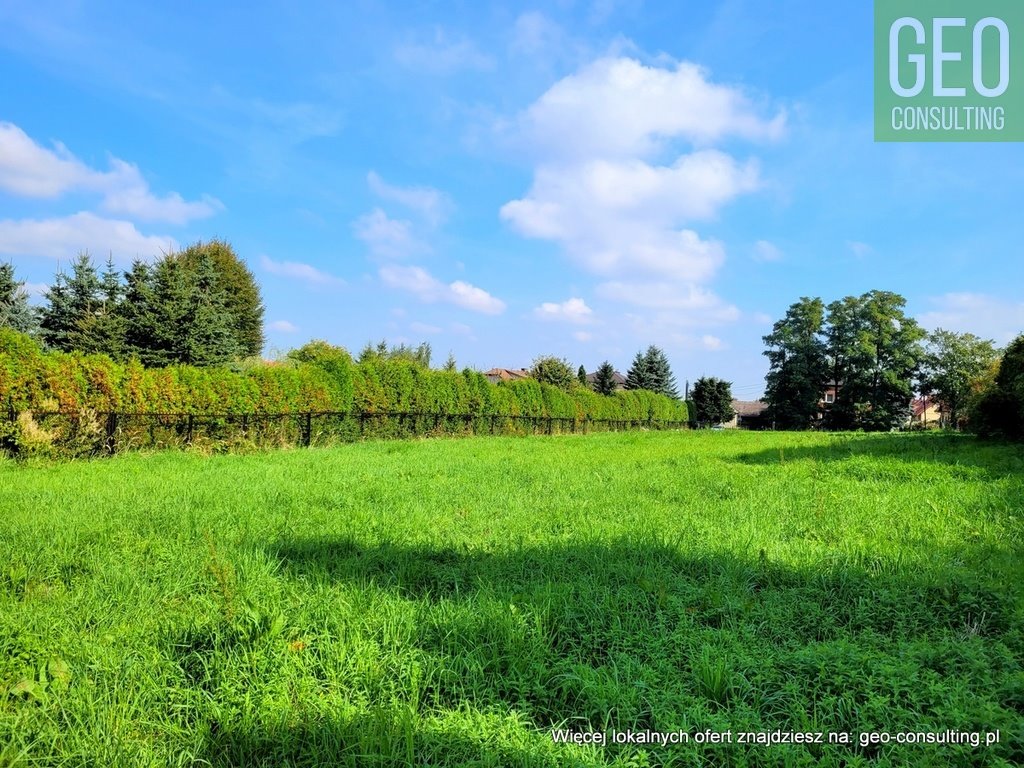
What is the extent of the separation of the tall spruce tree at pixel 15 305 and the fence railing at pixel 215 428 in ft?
43.4

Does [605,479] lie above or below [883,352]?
below

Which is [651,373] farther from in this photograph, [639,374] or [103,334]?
[103,334]

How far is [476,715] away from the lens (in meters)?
2.03

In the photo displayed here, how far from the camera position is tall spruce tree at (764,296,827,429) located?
46.2 meters

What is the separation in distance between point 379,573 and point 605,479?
4.86 meters

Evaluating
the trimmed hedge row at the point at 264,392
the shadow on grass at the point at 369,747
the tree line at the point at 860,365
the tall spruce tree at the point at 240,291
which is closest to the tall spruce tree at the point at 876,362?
the tree line at the point at 860,365

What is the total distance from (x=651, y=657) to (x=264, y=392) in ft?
43.2

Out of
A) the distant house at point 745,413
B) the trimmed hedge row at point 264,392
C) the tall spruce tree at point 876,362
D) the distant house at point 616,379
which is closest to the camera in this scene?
the trimmed hedge row at point 264,392

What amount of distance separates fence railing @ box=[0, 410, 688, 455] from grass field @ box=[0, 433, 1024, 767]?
528cm

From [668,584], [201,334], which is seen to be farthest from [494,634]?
[201,334]

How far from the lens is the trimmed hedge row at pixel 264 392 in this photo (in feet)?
30.2

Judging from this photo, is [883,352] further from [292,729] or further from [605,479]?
[292,729]

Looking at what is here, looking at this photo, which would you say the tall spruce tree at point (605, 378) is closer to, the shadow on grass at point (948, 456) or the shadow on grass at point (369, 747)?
the shadow on grass at point (948, 456)

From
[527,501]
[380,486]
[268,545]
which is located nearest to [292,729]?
Result: [268,545]
